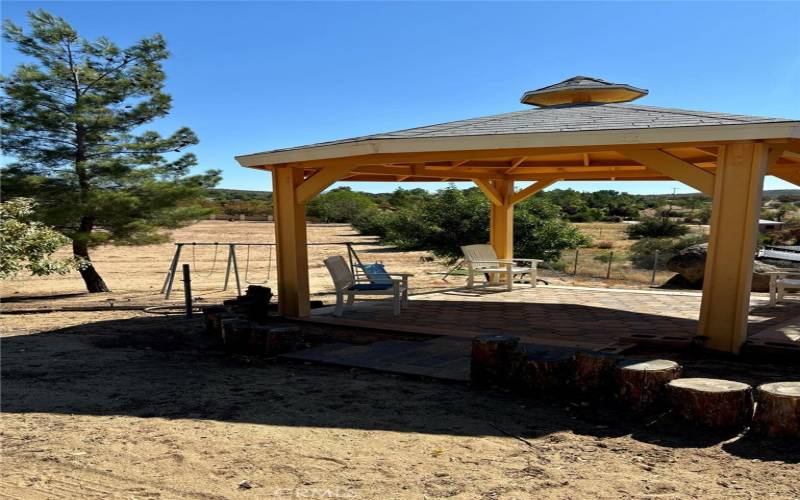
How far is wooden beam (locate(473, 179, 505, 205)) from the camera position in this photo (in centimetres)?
1199

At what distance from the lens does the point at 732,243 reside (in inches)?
233

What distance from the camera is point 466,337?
700 centimetres

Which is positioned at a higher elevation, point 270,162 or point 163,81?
point 163,81

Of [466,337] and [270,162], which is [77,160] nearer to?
[270,162]

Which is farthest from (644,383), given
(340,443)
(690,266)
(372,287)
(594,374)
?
(690,266)

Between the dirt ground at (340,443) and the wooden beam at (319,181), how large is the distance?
2.88 m

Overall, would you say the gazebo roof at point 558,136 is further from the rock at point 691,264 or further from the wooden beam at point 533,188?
the rock at point 691,264

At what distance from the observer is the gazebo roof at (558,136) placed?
5520 mm

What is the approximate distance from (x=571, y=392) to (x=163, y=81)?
11.5 m

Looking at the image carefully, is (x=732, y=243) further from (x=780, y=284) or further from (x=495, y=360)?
(x=780, y=284)

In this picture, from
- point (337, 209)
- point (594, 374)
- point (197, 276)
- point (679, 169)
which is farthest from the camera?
point (337, 209)

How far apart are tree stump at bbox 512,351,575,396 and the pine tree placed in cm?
988

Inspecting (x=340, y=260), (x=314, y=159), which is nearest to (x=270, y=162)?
(x=314, y=159)

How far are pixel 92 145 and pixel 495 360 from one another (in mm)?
10707
